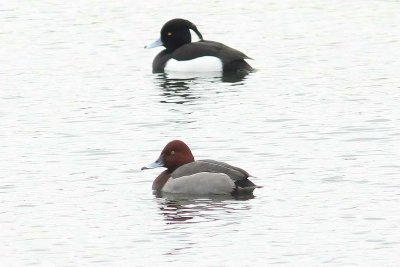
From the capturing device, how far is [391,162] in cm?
1795

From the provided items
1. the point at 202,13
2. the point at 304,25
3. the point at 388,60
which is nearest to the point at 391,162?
the point at 388,60

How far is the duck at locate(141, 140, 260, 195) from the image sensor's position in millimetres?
16766

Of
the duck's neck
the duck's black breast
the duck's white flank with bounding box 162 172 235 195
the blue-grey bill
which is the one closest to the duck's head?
the duck's black breast

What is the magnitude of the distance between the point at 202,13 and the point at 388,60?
7956 millimetres

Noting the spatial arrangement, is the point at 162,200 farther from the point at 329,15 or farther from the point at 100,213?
the point at 329,15

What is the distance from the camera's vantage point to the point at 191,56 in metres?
27.1

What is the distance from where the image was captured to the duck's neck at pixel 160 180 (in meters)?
17.1

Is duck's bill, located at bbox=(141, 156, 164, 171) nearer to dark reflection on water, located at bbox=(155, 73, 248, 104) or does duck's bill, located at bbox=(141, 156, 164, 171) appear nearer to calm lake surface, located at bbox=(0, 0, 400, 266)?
calm lake surface, located at bbox=(0, 0, 400, 266)

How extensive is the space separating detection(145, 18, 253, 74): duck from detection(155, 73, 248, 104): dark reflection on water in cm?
14

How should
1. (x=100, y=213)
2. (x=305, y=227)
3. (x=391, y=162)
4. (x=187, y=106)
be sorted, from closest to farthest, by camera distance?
(x=305, y=227)
(x=100, y=213)
(x=391, y=162)
(x=187, y=106)

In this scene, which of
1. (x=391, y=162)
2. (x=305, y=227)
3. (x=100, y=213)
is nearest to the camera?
(x=305, y=227)

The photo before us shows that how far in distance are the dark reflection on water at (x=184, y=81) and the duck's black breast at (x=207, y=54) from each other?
184mm

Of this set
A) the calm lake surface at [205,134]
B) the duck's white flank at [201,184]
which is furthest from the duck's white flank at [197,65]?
the duck's white flank at [201,184]

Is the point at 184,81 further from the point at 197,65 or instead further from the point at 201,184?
the point at 201,184
